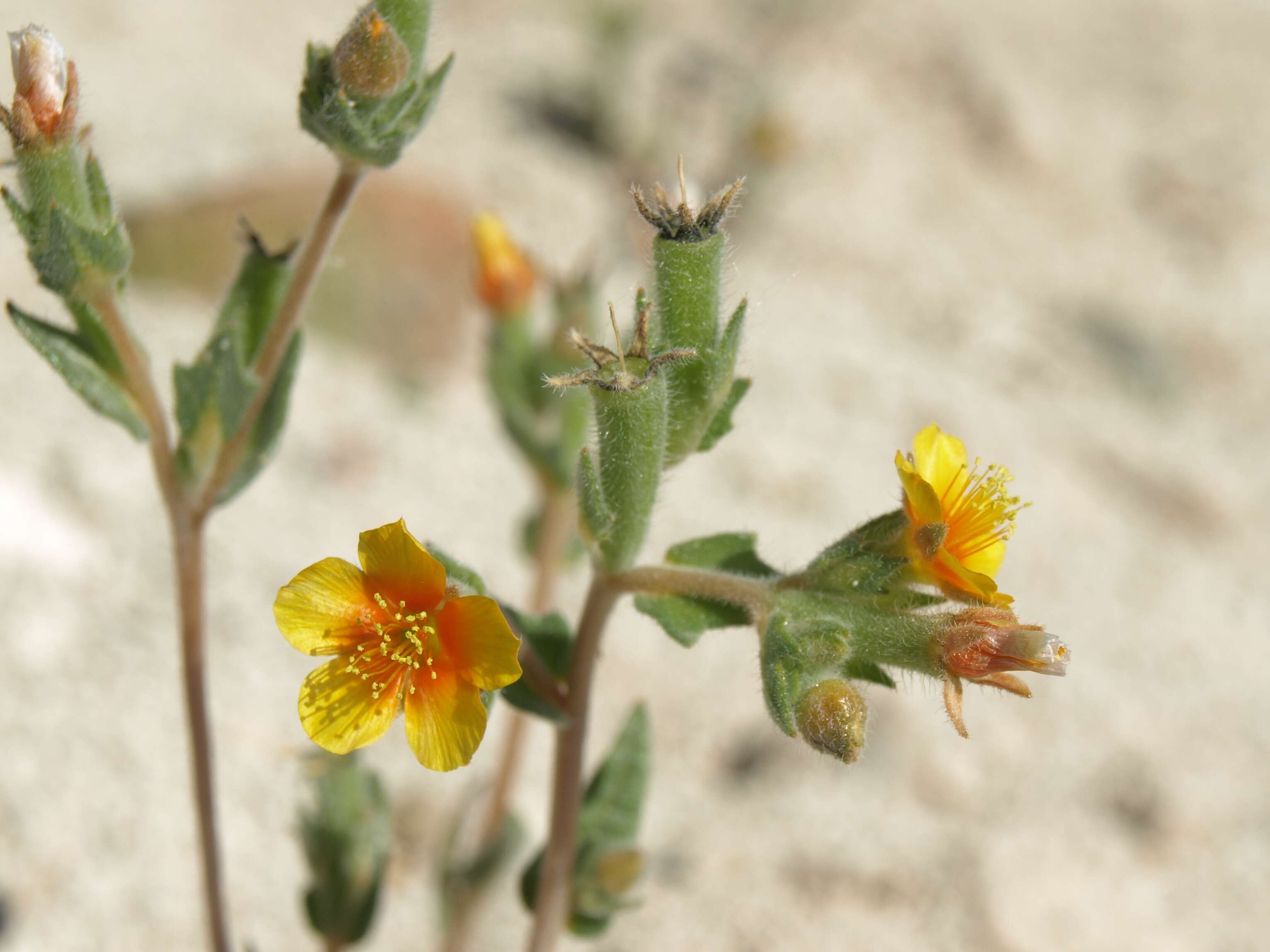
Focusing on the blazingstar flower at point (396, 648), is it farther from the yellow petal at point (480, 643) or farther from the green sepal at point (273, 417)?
the green sepal at point (273, 417)

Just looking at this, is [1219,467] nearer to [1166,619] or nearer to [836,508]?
[1166,619]

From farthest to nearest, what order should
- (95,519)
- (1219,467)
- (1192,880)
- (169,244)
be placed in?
1. (1219,467)
2. (169,244)
3. (95,519)
4. (1192,880)

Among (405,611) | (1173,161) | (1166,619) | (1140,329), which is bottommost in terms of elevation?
(405,611)

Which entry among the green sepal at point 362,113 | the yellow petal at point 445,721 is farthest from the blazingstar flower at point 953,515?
the green sepal at point 362,113

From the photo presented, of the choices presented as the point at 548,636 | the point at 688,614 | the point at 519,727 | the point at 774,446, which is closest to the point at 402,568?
the point at 548,636

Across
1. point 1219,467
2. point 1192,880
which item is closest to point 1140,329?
point 1219,467

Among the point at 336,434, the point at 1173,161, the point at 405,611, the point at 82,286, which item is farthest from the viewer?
the point at 1173,161

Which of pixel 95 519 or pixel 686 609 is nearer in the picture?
pixel 686 609
